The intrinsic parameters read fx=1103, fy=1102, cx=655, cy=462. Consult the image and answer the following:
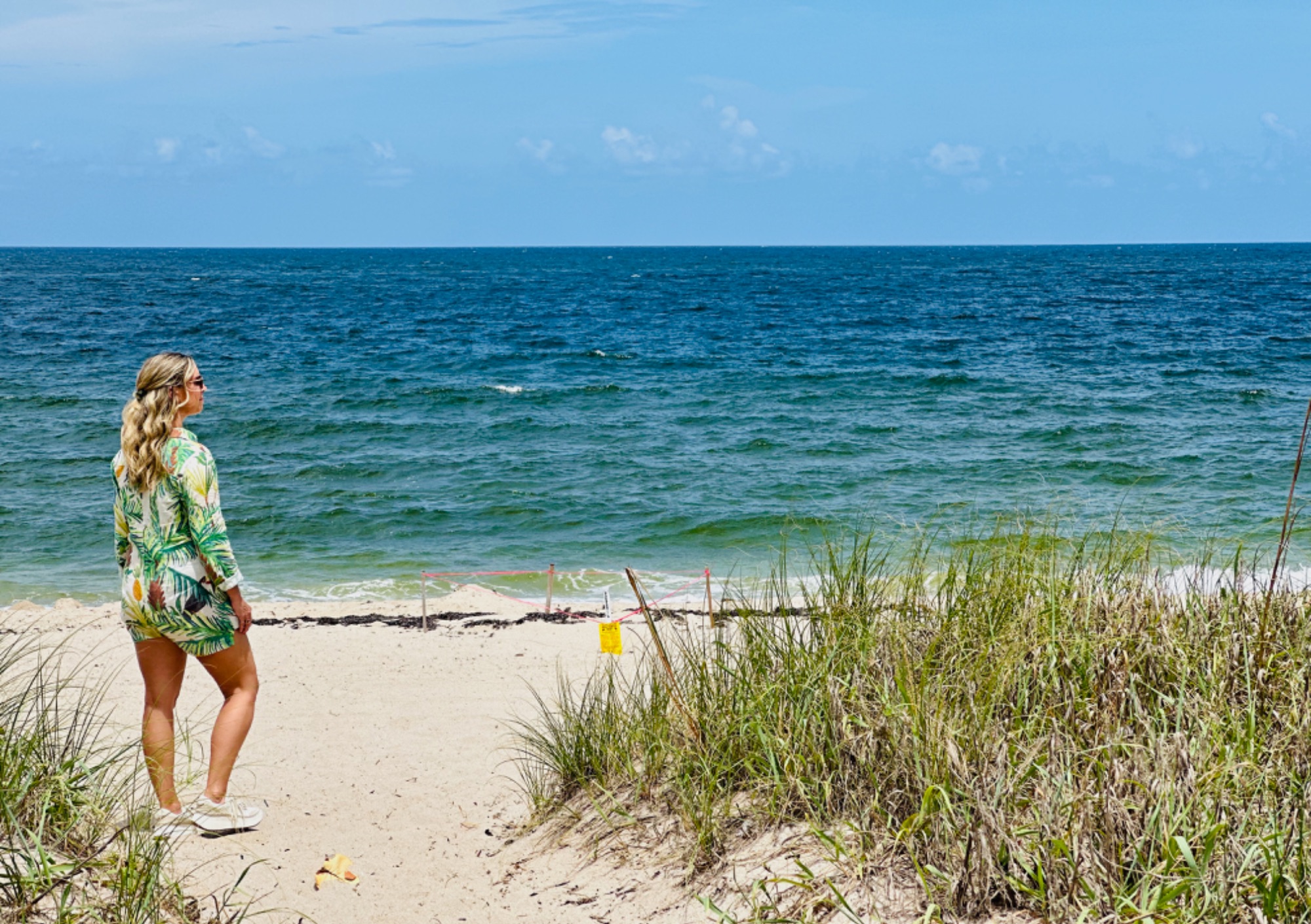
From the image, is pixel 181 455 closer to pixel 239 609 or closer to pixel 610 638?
pixel 239 609

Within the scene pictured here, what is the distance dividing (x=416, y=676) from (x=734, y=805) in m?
4.43

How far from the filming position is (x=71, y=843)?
3.20m

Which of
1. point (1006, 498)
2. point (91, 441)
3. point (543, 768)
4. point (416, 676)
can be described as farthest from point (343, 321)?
point (543, 768)

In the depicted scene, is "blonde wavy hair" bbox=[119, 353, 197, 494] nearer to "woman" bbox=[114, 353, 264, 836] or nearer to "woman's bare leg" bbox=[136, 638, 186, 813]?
"woman" bbox=[114, 353, 264, 836]

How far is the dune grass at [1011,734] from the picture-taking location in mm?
2736

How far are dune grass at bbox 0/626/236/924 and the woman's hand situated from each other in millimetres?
563

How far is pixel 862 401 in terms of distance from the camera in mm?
21984

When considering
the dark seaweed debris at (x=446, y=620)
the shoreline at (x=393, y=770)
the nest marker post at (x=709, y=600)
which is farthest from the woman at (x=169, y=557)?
the dark seaweed debris at (x=446, y=620)

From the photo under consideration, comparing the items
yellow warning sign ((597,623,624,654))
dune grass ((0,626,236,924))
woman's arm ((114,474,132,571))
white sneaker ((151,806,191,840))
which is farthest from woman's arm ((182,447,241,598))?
yellow warning sign ((597,623,624,654))

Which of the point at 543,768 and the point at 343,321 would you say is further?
the point at 343,321

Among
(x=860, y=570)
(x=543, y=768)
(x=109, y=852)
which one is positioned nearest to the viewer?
(x=109, y=852)

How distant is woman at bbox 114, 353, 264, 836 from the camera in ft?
12.6

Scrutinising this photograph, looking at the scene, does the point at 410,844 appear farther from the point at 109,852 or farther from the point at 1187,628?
the point at 1187,628

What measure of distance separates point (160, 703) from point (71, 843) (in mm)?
841
